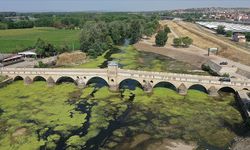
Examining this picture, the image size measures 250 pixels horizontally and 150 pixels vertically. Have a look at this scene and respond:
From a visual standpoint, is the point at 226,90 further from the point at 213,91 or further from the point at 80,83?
the point at 80,83

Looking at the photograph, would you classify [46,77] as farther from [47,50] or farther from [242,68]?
[242,68]

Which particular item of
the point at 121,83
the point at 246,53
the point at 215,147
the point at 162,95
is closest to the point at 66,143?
the point at 215,147

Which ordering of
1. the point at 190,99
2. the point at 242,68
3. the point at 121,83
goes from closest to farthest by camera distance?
the point at 190,99 < the point at 121,83 < the point at 242,68

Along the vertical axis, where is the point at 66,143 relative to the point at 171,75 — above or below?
below

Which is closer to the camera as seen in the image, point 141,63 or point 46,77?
point 46,77

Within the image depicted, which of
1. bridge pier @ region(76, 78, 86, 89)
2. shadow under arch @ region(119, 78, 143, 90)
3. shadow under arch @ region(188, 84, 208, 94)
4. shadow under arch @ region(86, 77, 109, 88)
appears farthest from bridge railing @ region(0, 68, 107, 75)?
shadow under arch @ region(188, 84, 208, 94)

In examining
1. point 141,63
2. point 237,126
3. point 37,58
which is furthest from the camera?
point 37,58

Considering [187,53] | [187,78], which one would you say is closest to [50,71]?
[187,78]

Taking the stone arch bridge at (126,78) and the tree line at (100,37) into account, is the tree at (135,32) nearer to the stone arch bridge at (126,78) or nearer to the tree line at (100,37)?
the tree line at (100,37)
